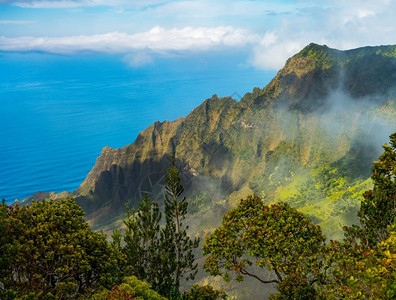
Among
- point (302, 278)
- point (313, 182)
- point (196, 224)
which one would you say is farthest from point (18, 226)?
point (196, 224)

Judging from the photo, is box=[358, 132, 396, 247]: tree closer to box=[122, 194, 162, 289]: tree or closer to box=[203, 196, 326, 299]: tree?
box=[203, 196, 326, 299]: tree

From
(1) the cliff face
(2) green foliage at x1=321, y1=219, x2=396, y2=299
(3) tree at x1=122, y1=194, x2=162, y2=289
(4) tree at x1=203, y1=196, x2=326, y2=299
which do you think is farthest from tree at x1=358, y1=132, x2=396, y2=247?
(1) the cliff face

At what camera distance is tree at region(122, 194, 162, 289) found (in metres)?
34.2

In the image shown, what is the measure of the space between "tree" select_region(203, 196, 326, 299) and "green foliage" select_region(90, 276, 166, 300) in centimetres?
731

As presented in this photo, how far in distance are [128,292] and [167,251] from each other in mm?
11010

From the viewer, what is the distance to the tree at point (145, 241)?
34.2 meters

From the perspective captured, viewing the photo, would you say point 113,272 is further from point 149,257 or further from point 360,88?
point 360,88

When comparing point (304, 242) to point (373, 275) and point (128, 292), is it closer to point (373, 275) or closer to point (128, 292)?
point (373, 275)

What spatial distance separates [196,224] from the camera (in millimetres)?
161000

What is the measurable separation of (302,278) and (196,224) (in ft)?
441

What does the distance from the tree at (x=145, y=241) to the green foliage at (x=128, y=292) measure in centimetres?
655

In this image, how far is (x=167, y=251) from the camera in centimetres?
3544

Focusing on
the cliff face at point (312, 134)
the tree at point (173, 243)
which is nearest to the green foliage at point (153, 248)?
the tree at point (173, 243)

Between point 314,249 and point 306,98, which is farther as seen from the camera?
point 306,98
